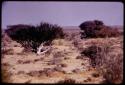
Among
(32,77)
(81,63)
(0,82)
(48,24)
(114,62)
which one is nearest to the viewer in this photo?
(0,82)

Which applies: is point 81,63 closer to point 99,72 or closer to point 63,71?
point 63,71

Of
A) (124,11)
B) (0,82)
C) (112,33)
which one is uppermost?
(124,11)

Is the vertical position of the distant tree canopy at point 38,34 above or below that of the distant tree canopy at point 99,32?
above

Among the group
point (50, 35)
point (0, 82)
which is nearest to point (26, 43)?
point (50, 35)

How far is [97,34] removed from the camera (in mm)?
24375

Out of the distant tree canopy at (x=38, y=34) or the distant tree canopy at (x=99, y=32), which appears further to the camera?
the distant tree canopy at (x=99, y=32)

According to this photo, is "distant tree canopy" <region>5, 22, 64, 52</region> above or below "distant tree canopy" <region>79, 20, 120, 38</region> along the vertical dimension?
above

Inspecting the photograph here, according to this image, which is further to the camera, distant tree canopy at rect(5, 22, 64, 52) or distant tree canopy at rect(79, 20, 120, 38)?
distant tree canopy at rect(79, 20, 120, 38)

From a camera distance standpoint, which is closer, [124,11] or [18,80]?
[124,11]

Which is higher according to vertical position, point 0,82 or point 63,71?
point 0,82

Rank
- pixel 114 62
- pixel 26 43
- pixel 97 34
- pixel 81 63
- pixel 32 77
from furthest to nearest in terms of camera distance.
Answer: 1. pixel 97 34
2. pixel 26 43
3. pixel 81 63
4. pixel 32 77
5. pixel 114 62

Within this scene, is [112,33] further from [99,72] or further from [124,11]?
[124,11]

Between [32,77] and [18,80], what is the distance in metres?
0.66

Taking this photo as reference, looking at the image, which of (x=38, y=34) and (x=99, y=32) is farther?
(x=99, y=32)
